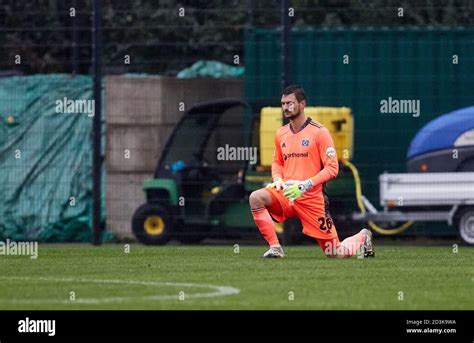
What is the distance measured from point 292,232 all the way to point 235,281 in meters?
7.04

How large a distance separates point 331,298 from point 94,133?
8.97 m

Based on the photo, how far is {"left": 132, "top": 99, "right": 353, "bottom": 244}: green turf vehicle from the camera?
19.7 meters

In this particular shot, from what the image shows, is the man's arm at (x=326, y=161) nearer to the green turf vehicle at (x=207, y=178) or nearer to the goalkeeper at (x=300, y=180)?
the goalkeeper at (x=300, y=180)

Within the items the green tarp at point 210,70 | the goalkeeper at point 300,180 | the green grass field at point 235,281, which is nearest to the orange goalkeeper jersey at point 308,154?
the goalkeeper at point 300,180

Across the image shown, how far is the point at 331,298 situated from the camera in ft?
33.9

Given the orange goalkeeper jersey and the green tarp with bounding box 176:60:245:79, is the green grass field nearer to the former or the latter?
the orange goalkeeper jersey

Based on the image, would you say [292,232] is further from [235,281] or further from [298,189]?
[235,281]

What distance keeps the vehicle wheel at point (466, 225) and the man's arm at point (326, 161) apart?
5.42 metres

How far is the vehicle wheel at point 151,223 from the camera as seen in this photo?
64.8 feet

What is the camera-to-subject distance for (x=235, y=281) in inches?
459

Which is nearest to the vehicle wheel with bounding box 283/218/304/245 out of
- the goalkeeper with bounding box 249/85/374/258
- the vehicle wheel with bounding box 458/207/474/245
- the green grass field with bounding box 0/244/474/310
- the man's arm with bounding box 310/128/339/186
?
the vehicle wheel with bounding box 458/207/474/245
